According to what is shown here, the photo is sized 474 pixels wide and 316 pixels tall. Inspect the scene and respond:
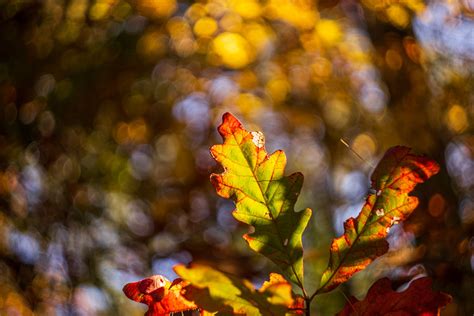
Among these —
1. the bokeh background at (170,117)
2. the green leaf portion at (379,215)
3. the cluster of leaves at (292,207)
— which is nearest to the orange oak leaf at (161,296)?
the cluster of leaves at (292,207)

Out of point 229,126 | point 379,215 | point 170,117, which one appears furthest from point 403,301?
point 170,117

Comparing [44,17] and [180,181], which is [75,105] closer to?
[44,17]

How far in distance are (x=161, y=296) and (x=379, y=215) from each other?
0.22 m

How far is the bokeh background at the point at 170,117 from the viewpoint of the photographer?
7.61ft

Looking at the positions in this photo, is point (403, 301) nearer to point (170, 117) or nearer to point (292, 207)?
point (292, 207)

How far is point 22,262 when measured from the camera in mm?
2381

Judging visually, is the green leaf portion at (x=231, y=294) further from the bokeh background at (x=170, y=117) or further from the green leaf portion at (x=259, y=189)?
the bokeh background at (x=170, y=117)

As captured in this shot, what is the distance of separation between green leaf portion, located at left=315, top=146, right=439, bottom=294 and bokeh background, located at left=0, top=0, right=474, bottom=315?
3.42ft

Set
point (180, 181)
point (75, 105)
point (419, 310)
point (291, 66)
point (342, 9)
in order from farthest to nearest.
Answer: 1. point (291, 66)
2. point (180, 181)
3. point (342, 9)
4. point (75, 105)
5. point (419, 310)

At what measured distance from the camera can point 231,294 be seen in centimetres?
45

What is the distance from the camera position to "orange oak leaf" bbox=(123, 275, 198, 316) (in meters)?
0.57

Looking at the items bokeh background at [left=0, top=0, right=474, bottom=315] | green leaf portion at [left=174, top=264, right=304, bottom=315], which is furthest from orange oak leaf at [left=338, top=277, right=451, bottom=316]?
bokeh background at [left=0, top=0, right=474, bottom=315]

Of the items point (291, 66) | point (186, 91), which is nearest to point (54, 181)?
point (186, 91)

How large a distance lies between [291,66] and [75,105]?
5.10 ft
